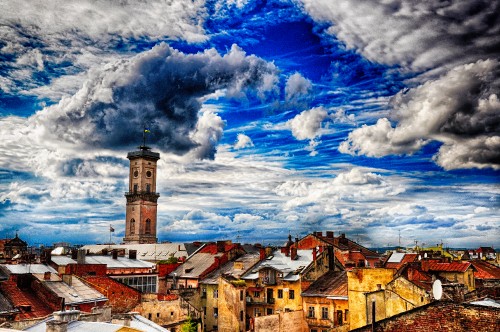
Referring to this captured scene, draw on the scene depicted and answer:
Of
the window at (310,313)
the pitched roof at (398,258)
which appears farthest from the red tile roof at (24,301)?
the pitched roof at (398,258)

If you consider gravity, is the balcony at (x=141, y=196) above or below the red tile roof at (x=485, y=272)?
above

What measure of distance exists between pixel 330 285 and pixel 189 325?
52.6 feet

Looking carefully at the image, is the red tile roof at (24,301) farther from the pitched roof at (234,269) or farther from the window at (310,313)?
the window at (310,313)

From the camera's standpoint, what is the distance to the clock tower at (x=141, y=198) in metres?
152

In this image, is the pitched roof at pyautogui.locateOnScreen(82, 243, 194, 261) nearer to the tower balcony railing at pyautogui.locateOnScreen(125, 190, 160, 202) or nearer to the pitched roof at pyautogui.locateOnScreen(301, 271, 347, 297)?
the tower balcony railing at pyautogui.locateOnScreen(125, 190, 160, 202)

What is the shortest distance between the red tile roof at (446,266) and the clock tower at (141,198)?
4116 inches

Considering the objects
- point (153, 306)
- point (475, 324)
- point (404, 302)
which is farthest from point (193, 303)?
point (475, 324)

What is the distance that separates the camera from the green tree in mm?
55591

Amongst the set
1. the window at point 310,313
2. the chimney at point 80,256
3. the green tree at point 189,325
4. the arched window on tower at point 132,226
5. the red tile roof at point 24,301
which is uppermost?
the arched window on tower at point 132,226

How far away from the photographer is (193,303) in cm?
6512

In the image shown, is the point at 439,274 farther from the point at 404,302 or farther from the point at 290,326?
the point at 404,302

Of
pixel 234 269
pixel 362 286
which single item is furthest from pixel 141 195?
pixel 362 286

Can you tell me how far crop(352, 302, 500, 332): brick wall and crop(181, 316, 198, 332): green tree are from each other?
119ft

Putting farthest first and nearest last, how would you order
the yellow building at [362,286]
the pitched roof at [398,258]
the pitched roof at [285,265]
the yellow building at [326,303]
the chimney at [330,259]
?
the pitched roof at [398,258], the pitched roof at [285,265], the chimney at [330,259], the yellow building at [326,303], the yellow building at [362,286]
